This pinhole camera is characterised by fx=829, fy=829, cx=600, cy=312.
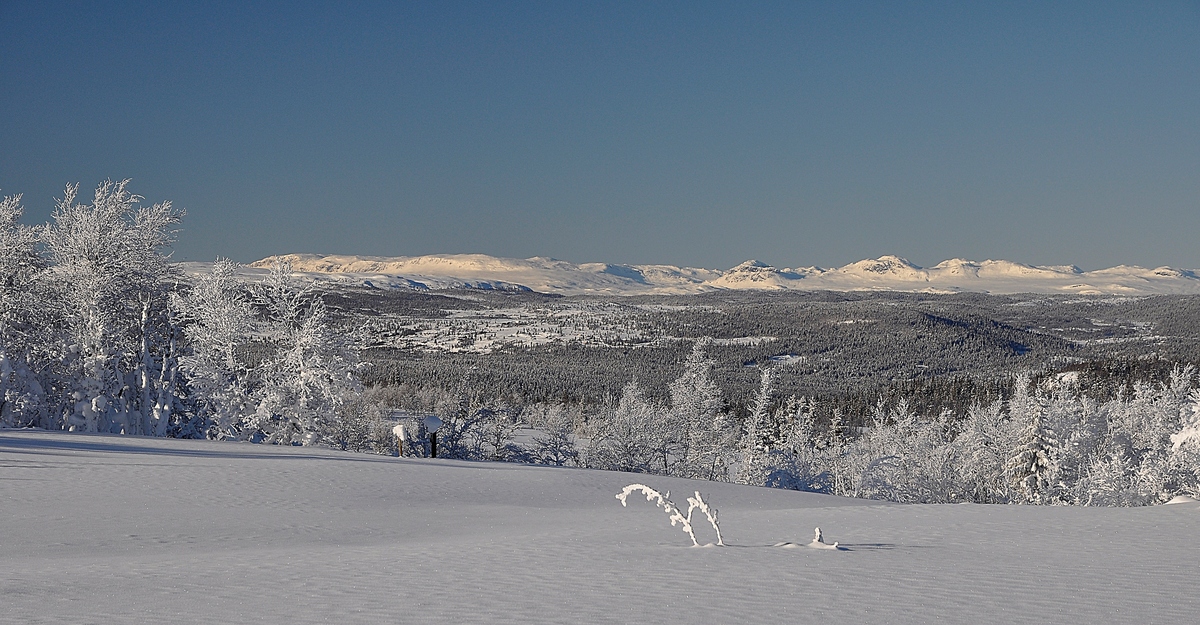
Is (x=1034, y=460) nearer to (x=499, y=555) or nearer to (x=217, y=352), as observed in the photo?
(x=499, y=555)

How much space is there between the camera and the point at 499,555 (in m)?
9.62

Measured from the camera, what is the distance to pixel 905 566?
870 centimetres

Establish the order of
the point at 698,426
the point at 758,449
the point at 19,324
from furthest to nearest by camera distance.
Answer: the point at 698,426 < the point at 758,449 < the point at 19,324

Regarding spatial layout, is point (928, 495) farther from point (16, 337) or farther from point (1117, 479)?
point (16, 337)

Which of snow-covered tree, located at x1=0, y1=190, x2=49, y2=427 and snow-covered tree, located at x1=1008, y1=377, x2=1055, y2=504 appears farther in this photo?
snow-covered tree, located at x1=1008, y1=377, x2=1055, y2=504

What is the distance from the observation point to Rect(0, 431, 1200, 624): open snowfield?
6.57m

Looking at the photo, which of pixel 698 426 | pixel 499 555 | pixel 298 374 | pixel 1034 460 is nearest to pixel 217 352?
pixel 298 374

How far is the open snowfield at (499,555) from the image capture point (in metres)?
6.57

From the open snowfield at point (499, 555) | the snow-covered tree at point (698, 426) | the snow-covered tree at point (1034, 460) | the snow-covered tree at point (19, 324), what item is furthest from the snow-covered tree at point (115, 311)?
the snow-covered tree at point (1034, 460)

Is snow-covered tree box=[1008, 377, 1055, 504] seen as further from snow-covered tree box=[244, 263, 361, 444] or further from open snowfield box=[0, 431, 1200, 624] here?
snow-covered tree box=[244, 263, 361, 444]

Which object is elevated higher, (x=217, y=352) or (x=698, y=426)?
(x=217, y=352)

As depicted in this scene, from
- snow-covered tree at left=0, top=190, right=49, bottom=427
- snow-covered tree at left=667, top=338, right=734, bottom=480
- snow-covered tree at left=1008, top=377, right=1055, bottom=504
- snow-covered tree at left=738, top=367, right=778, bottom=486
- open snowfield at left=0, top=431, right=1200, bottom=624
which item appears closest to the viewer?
open snowfield at left=0, top=431, right=1200, bottom=624

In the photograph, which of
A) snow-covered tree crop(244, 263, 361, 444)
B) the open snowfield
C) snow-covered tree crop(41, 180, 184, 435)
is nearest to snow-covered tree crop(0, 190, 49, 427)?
snow-covered tree crop(41, 180, 184, 435)

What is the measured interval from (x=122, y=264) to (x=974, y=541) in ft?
89.1
